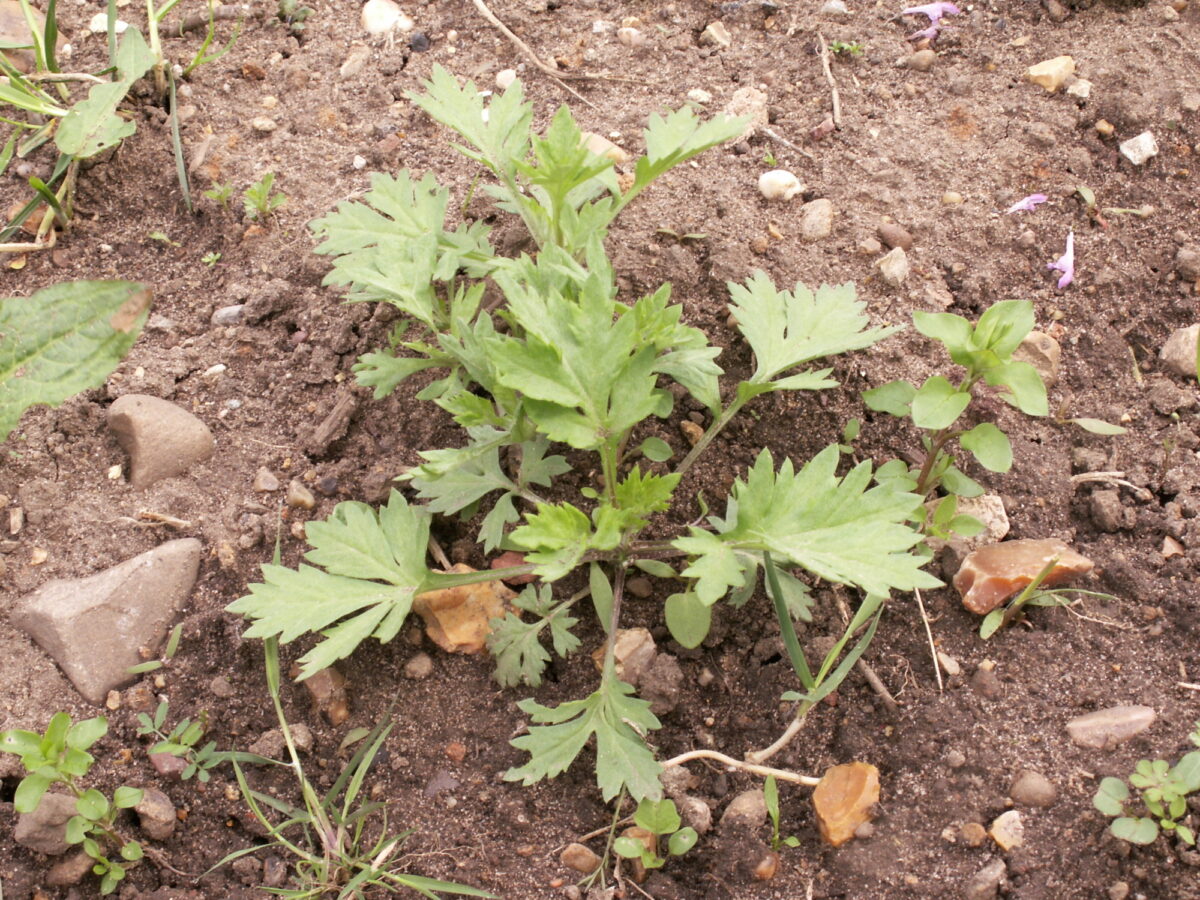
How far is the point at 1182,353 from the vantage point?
2.78m

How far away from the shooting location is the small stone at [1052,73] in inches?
128

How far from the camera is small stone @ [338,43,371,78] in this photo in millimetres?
3461

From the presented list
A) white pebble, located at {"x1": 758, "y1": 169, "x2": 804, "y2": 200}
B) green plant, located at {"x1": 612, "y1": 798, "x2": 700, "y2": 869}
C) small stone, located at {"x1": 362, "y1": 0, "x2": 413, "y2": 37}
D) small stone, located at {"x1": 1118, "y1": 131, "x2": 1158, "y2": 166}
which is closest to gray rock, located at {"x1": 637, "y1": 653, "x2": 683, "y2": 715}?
green plant, located at {"x1": 612, "y1": 798, "x2": 700, "y2": 869}

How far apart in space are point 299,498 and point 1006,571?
1768mm

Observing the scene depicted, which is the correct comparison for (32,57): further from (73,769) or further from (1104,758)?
(1104,758)

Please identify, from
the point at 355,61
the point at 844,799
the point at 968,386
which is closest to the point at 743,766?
the point at 844,799

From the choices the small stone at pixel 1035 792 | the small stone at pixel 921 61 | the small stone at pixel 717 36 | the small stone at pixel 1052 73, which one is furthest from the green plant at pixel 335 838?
the small stone at pixel 1052 73

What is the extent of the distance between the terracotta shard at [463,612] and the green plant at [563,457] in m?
0.09

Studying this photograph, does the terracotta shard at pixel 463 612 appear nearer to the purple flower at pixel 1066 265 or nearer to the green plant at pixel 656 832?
the green plant at pixel 656 832

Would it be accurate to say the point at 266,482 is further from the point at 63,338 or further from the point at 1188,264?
the point at 1188,264

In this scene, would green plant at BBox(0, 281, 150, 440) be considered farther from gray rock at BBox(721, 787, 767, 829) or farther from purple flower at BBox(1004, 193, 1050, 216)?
purple flower at BBox(1004, 193, 1050, 216)

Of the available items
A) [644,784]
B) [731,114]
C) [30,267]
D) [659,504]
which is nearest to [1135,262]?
[731,114]

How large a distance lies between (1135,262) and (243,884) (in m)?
2.89

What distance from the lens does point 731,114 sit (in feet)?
10.7
